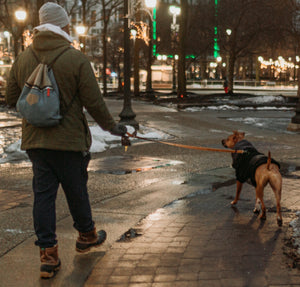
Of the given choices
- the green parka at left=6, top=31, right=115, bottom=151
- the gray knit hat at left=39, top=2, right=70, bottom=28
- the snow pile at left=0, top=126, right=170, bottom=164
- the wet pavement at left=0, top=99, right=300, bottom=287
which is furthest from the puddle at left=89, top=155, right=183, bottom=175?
the gray knit hat at left=39, top=2, right=70, bottom=28

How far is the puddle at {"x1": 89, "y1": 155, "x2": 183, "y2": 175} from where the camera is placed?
25.7ft

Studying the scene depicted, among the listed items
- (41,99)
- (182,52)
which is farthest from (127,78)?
(182,52)

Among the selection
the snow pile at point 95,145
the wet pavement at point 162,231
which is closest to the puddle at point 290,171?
the wet pavement at point 162,231

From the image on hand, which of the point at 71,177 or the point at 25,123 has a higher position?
the point at 25,123

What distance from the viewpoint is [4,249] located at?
4.07 metres

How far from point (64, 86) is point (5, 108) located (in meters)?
22.3

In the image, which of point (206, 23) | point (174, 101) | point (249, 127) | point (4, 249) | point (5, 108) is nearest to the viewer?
point (4, 249)

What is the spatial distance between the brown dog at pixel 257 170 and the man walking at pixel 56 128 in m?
1.94

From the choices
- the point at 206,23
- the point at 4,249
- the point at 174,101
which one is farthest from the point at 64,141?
the point at 206,23

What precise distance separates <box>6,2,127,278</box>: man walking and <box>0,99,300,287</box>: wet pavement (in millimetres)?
468

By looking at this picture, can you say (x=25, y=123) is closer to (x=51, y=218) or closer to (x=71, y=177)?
(x=71, y=177)

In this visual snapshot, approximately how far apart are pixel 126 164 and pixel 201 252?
458 cm

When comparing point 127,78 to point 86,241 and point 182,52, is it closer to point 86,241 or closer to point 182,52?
point 86,241

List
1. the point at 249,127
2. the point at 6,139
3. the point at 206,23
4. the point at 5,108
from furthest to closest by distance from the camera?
the point at 206,23
the point at 5,108
the point at 249,127
the point at 6,139
